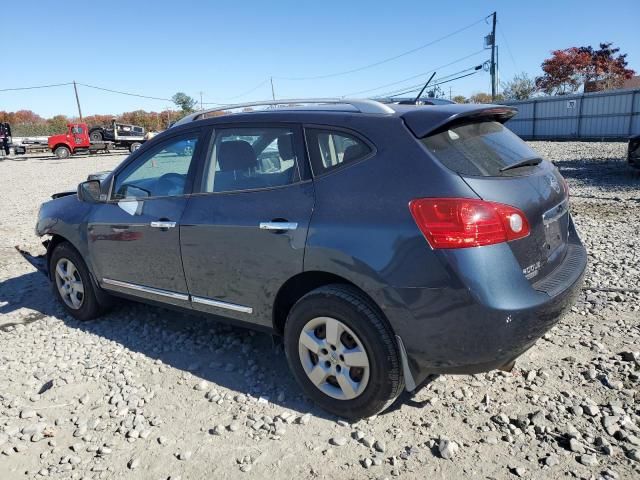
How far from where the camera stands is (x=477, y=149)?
109 inches

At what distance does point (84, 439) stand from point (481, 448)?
2.28 m

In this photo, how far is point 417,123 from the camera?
2.71 metres

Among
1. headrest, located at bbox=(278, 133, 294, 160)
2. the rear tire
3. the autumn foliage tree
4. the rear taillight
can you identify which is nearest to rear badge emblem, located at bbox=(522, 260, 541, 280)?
the rear taillight

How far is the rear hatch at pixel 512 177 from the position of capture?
2580mm

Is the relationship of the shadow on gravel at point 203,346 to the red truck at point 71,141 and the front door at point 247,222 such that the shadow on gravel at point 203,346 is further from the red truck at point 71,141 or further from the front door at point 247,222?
the red truck at point 71,141

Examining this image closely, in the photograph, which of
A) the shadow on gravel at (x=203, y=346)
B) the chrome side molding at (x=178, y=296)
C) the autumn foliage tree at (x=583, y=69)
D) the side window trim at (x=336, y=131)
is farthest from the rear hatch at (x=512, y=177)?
the autumn foliage tree at (x=583, y=69)

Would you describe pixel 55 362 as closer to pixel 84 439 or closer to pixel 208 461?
pixel 84 439

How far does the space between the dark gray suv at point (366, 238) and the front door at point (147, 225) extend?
2 centimetres

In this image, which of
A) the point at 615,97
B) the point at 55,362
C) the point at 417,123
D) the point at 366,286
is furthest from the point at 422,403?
the point at 615,97

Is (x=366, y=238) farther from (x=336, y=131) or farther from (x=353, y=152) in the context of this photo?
(x=336, y=131)

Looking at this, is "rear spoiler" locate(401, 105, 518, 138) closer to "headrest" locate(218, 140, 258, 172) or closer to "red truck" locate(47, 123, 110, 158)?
"headrest" locate(218, 140, 258, 172)

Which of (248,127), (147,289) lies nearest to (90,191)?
(147,289)

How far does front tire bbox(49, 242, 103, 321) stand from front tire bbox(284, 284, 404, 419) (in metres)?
2.40

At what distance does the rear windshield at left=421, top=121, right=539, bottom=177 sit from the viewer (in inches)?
103
